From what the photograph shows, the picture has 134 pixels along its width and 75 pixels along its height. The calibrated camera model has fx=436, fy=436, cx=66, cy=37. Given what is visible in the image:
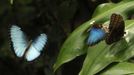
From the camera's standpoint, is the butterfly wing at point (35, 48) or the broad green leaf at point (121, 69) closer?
the broad green leaf at point (121, 69)

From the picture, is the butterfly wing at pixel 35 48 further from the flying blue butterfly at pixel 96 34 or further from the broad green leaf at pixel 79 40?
the flying blue butterfly at pixel 96 34

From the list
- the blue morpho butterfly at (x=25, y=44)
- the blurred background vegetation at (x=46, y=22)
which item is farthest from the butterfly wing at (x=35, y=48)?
the blurred background vegetation at (x=46, y=22)

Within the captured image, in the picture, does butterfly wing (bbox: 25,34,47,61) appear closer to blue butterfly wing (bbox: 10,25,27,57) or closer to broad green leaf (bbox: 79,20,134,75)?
blue butterfly wing (bbox: 10,25,27,57)

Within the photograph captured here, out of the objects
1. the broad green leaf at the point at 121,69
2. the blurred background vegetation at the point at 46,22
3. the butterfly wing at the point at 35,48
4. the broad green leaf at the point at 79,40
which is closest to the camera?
the broad green leaf at the point at 121,69

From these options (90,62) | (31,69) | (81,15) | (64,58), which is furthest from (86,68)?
(31,69)

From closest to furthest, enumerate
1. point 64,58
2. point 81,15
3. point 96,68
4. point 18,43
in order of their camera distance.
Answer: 1. point 96,68
2. point 64,58
3. point 18,43
4. point 81,15

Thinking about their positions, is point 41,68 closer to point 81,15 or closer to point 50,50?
point 50,50

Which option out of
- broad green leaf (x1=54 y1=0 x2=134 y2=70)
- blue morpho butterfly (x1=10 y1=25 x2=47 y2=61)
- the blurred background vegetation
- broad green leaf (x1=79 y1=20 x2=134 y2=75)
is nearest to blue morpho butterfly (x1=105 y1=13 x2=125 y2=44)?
broad green leaf (x1=79 y1=20 x2=134 y2=75)
